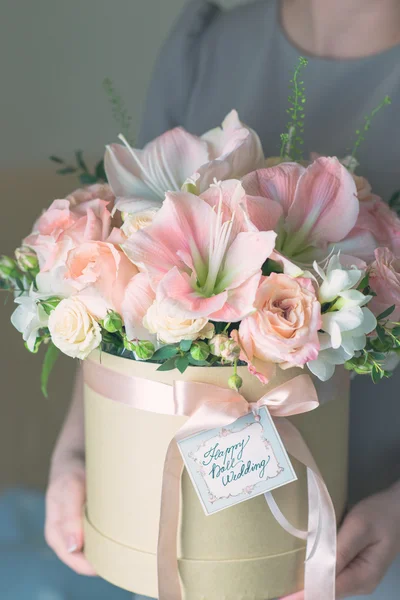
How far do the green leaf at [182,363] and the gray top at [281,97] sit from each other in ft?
1.28

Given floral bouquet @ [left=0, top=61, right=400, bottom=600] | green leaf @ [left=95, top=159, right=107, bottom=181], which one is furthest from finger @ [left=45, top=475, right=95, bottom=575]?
green leaf @ [left=95, top=159, right=107, bottom=181]

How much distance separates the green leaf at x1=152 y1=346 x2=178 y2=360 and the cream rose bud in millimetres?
55

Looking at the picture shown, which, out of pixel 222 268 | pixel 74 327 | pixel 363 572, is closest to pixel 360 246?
pixel 222 268

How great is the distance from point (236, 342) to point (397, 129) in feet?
1.60

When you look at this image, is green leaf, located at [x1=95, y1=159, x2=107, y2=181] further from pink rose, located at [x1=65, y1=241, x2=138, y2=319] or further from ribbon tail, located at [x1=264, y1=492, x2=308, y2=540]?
ribbon tail, located at [x1=264, y1=492, x2=308, y2=540]

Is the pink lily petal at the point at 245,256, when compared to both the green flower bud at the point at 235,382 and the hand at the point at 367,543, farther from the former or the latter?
the hand at the point at 367,543

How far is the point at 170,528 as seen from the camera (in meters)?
0.71

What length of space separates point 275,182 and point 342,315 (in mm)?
142

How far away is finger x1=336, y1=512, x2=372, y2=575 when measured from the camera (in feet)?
2.65

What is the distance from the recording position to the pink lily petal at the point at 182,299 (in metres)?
0.59

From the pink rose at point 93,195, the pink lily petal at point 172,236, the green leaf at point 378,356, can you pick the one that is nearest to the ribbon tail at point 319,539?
the green leaf at point 378,356

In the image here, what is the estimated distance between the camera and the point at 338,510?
81cm

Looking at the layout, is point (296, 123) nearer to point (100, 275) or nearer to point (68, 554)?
point (100, 275)

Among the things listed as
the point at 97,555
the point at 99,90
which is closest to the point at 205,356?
the point at 97,555
